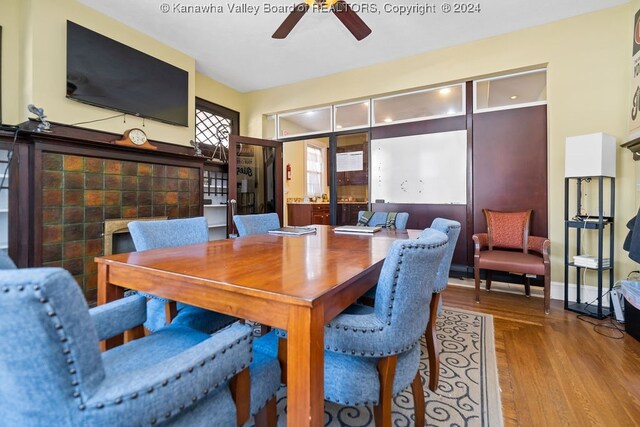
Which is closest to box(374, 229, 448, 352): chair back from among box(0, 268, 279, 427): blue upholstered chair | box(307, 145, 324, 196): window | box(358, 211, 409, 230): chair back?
box(0, 268, 279, 427): blue upholstered chair

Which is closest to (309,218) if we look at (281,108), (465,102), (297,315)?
(281,108)

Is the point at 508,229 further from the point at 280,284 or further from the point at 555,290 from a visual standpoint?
the point at 280,284

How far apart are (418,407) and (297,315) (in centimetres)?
88

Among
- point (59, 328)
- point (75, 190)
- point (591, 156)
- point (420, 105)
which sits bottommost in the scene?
point (59, 328)

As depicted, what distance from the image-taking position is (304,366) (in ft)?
2.56

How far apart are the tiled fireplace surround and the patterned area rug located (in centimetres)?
246

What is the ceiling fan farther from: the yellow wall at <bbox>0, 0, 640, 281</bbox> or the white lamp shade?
the white lamp shade

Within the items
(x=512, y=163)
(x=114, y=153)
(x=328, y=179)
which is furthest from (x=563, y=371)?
(x=328, y=179)

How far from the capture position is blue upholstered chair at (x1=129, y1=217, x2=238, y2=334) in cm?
140

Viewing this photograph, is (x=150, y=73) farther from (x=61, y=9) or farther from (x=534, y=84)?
(x=534, y=84)

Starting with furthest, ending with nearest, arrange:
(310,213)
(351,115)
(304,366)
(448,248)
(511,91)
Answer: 1. (310,213)
2. (351,115)
3. (511,91)
4. (448,248)
5. (304,366)

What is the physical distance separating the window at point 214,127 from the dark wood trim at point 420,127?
2.42m

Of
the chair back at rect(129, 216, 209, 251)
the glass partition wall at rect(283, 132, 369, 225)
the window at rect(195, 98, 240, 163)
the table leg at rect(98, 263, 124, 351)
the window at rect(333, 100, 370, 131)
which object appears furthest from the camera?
the glass partition wall at rect(283, 132, 369, 225)

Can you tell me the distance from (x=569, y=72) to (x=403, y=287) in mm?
3617
